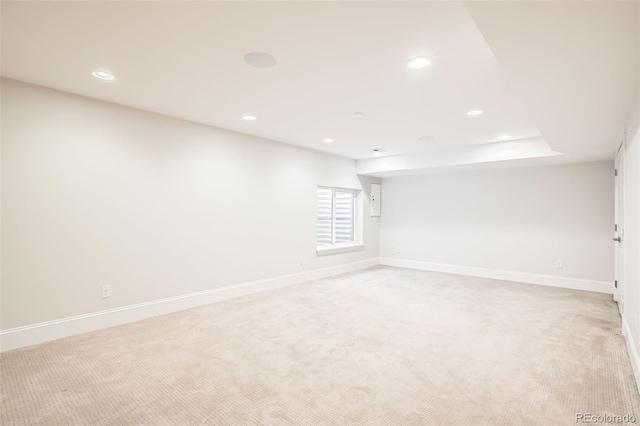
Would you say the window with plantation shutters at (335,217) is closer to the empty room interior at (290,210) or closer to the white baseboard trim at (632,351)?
the empty room interior at (290,210)

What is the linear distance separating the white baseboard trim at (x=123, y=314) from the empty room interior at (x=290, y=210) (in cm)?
2

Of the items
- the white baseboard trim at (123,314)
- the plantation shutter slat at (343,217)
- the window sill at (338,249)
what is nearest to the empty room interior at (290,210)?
the white baseboard trim at (123,314)

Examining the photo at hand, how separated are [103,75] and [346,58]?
81.7 inches

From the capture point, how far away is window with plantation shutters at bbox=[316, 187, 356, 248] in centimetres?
621

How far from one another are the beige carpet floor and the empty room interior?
23 mm

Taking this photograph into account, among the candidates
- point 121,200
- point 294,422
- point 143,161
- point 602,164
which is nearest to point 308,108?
point 143,161

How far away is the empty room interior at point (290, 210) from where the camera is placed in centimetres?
185

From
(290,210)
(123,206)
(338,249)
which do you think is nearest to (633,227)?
(290,210)

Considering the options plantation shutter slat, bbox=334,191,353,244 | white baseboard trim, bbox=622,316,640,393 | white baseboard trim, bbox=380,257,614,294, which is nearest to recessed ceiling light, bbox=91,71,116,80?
plantation shutter slat, bbox=334,191,353,244

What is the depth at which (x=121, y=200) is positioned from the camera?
3404 millimetres

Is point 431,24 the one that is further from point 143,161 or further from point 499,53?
point 143,161

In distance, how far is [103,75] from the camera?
8.70ft

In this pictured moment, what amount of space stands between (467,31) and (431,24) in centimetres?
25

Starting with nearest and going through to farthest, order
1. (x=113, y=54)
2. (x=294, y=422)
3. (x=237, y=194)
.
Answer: (x=294, y=422) → (x=113, y=54) → (x=237, y=194)
